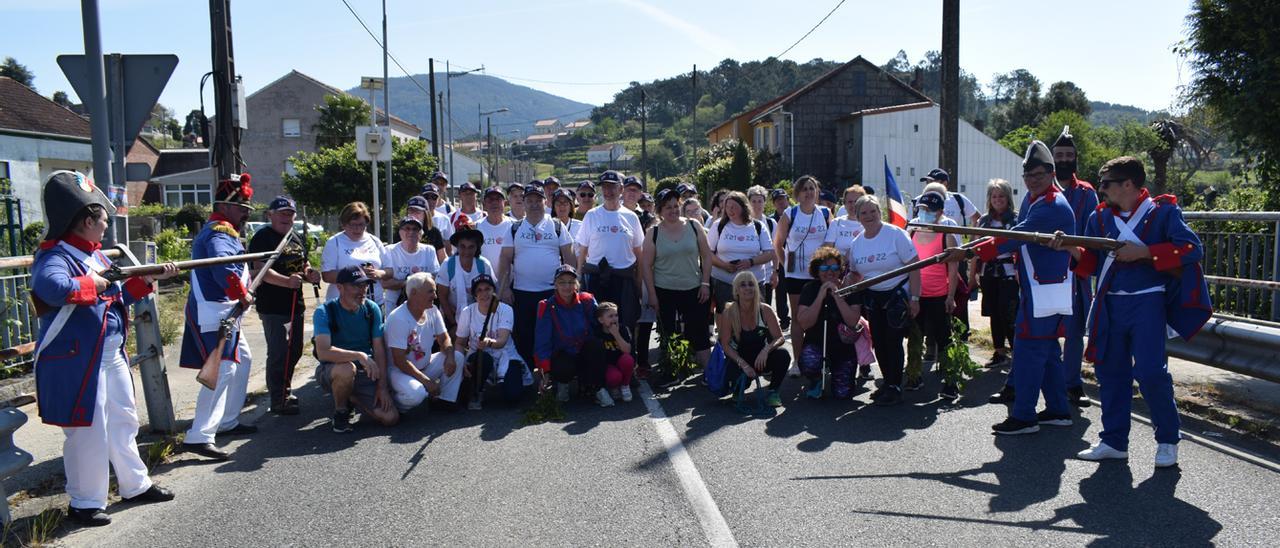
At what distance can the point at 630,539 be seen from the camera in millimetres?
4504

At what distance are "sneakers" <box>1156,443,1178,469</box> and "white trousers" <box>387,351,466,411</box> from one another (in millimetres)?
5164

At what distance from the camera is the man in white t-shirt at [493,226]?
9.31 metres

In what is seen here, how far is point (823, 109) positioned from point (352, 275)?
44424 millimetres

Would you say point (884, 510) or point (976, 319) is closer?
point (884, 510)

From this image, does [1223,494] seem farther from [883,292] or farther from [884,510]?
[883,292]

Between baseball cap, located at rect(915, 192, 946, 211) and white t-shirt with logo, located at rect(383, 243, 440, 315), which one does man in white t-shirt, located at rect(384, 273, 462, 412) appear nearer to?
white t-shirt with logo, located at rect(383, 243, 440, 315)

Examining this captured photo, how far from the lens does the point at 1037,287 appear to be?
20.8 ft

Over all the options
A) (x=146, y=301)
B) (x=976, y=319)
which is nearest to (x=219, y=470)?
(x=146, y=301)

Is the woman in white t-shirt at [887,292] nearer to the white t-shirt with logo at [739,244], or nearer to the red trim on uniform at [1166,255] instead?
the white t-shirt with logo at [739,244]

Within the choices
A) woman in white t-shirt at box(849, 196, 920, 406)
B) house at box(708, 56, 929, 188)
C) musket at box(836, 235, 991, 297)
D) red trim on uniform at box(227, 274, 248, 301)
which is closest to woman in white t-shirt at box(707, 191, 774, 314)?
woman in white t-shirt at box(849, 196, 920, 406)

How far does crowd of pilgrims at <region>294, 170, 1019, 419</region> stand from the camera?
741 cm

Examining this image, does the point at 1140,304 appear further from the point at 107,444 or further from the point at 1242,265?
the point at 107,444

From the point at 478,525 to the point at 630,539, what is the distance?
0.85 meters

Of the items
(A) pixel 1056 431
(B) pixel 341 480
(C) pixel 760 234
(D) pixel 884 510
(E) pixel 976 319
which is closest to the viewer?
(D) pixel 884 510
